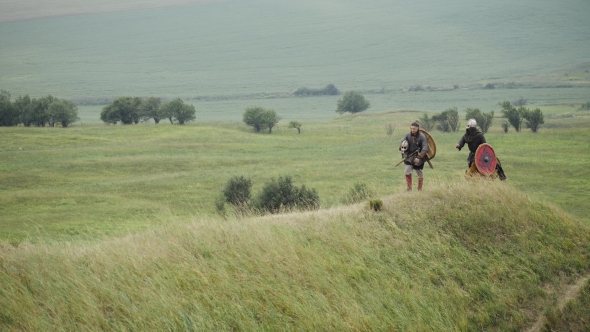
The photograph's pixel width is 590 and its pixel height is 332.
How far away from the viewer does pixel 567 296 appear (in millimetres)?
15320

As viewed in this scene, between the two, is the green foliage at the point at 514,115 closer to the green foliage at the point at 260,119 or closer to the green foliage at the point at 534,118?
the green foliage at the point at 534,118

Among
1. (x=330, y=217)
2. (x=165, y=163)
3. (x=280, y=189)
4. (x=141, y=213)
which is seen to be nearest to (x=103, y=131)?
(x=165, y=163)

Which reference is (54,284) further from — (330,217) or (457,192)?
(457,192)

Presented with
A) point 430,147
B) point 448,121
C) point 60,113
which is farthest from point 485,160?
point 60,113

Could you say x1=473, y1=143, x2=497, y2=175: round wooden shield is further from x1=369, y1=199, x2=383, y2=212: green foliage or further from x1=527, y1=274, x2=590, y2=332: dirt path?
x1=527, y1=274, x2=590, y2=332: dirt path

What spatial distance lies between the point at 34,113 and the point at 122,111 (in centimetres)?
1349

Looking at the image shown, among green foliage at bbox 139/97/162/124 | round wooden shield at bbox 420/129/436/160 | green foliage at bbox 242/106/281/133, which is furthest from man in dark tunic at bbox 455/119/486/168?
green foliage at bbox 139/97/162/124

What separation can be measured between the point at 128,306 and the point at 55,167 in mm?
46360

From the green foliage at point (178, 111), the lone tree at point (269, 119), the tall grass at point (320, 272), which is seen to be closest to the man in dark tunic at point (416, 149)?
the tall grass at point (320, 272)

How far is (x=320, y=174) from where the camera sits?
169 ft

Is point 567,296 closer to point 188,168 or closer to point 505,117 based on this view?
point 188,168

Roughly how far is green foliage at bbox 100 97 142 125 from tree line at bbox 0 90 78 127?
5.39 m

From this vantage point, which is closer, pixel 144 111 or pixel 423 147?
pixel 423 147

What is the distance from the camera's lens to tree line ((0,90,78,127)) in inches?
3676
